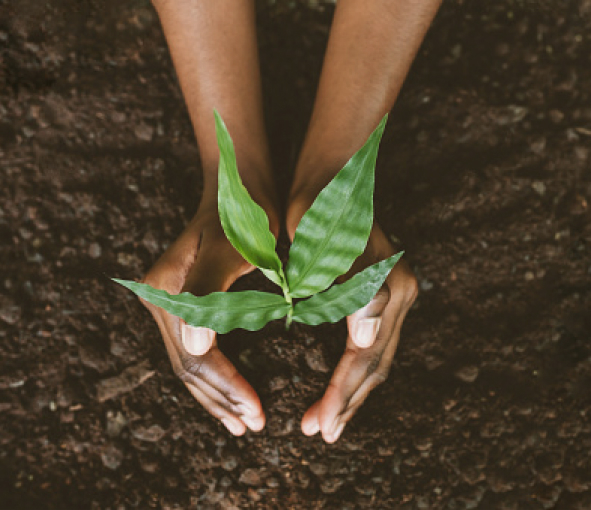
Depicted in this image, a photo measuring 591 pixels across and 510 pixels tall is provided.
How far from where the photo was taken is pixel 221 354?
2.71ft

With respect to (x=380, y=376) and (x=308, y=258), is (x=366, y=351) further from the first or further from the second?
(x=308, y=258)

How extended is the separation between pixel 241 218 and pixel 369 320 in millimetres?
272

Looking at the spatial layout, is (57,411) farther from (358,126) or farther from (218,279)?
(358,126)

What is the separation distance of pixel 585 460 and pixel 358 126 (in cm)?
71

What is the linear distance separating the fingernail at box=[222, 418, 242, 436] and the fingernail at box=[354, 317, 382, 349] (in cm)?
26

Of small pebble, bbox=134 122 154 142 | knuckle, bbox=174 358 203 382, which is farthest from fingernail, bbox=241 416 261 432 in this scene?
small pebble, bbox=134 122 154 142

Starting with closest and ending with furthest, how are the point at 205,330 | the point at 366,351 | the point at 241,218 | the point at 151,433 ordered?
the point at 241,218, the point at 205,330, the point at 366,351, the point at 151,433

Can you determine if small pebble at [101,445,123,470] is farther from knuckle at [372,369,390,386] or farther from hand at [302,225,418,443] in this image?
knuckle at [372,369,390,386]

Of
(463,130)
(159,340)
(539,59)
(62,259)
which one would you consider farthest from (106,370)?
(539,59)

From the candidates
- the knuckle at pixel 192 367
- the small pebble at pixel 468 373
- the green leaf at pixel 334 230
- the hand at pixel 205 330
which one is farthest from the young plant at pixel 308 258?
the small pebble at pixel 468 373

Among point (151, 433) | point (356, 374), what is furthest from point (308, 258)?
point (151, 433)

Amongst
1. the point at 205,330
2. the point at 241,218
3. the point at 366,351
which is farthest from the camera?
the point at 366,351

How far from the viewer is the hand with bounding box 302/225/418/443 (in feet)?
2.48

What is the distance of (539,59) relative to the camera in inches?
39.5
